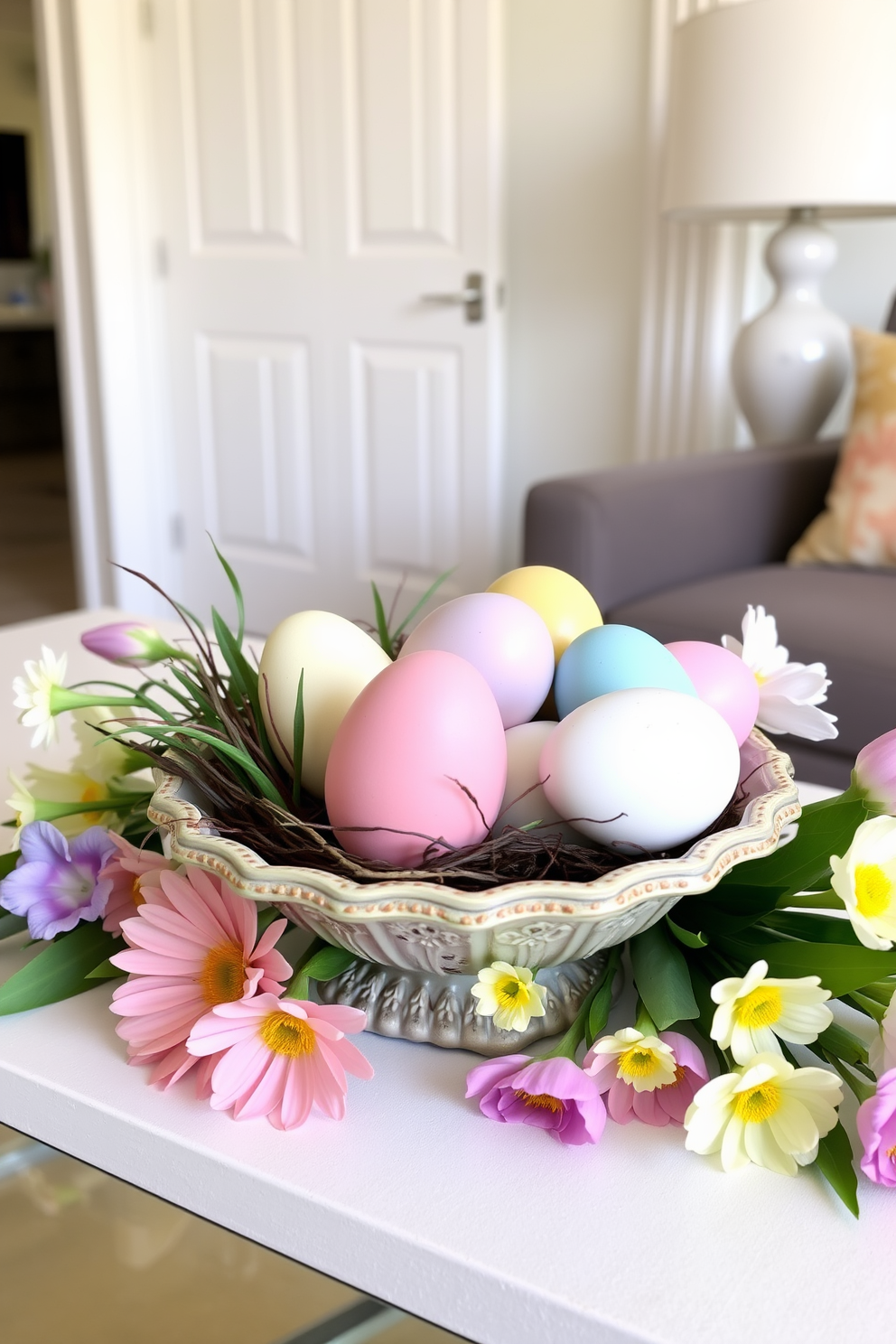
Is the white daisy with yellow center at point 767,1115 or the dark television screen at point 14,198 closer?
the white daisy with yellow center at point 767,1115

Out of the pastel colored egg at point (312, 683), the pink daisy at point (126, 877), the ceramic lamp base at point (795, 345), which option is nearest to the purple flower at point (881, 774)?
the pastel colored egg at point (312, 683)

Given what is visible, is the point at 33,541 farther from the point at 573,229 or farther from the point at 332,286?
the point at 573,229

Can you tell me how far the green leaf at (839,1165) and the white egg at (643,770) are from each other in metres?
0.14

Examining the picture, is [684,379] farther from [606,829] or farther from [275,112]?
[606,829]

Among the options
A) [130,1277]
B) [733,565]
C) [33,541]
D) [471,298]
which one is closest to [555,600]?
[130,1277]

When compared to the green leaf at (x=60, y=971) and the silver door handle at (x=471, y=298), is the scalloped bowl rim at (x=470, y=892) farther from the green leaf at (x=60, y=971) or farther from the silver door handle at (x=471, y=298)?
the silver door handle at (x=471, y=298)

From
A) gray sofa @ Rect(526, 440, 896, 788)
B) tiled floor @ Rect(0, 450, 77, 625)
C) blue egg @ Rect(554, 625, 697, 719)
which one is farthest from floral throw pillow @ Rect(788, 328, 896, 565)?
tiled floor @ Rect(0, 450, 77, 625)

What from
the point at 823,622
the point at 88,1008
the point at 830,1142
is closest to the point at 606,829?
the point at 830,1142

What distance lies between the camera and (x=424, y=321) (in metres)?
2.84

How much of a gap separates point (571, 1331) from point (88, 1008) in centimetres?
32

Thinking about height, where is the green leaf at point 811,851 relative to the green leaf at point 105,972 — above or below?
above

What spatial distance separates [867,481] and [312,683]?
1.31 meters

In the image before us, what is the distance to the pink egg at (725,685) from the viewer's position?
2.21 ft

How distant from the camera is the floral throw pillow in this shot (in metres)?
1.75
